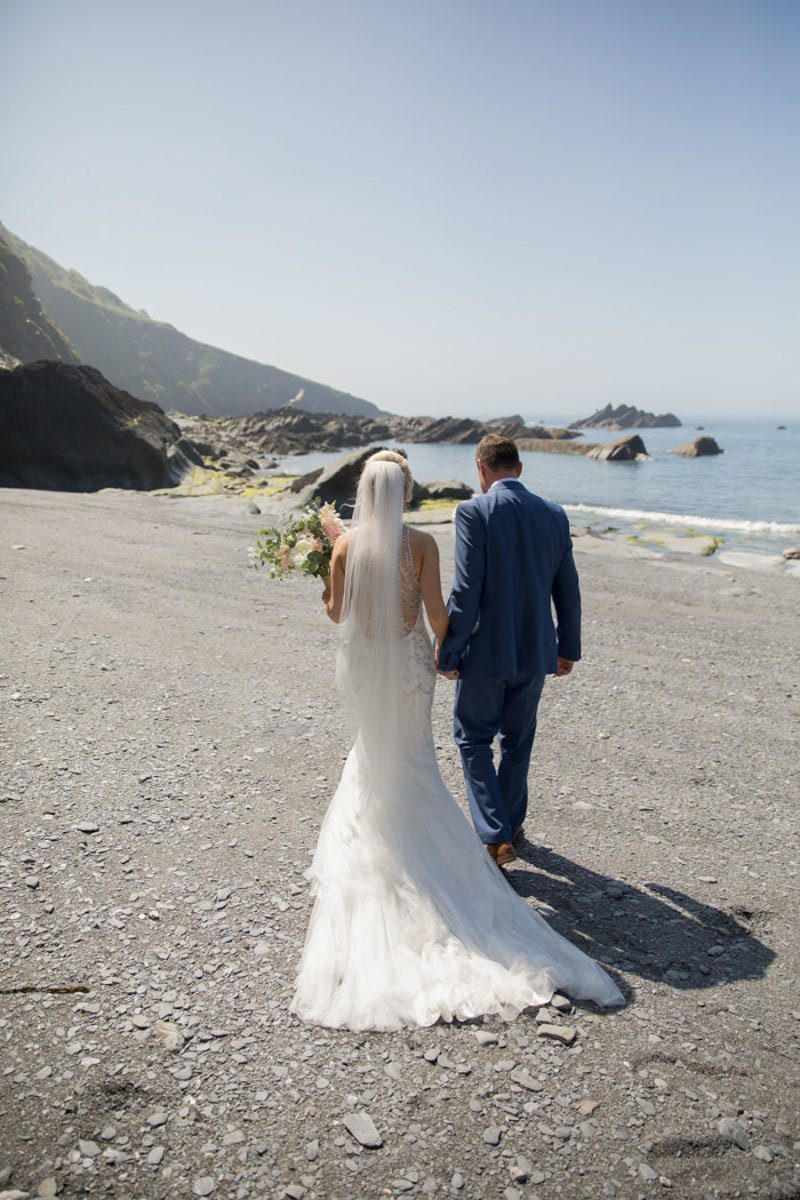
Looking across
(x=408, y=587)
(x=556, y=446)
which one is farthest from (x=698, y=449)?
(x=408, y=587)

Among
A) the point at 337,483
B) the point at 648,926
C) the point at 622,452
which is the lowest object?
the point at 648,926

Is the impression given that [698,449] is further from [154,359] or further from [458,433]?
[154,359]

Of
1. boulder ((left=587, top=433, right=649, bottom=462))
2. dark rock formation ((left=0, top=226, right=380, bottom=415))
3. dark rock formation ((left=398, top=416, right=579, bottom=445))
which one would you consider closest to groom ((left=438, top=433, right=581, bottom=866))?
boulder ((left=587, top=433, right=649, bottom=462))

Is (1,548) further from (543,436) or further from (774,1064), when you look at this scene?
(543,436)

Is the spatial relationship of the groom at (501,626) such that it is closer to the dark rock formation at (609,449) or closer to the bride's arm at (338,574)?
the bride's arm at (338,574)

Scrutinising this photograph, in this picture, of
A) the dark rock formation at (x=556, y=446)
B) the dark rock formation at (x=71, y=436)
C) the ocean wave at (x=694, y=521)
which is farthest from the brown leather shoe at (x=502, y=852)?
the dark rock formation at (x=556, y=446)

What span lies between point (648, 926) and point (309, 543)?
121 inches

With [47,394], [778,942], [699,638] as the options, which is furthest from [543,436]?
[778,942]

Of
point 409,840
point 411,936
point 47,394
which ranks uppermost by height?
point 47,394

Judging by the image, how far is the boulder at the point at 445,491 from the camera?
2636 cm

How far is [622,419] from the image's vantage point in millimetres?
157500

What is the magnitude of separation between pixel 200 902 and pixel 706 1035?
2.73 m

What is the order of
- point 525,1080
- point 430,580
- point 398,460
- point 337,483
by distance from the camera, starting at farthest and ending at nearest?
1. point 337,483
2. point 430,580
3. point 398,460
4. point 525,1080

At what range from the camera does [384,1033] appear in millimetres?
3199
